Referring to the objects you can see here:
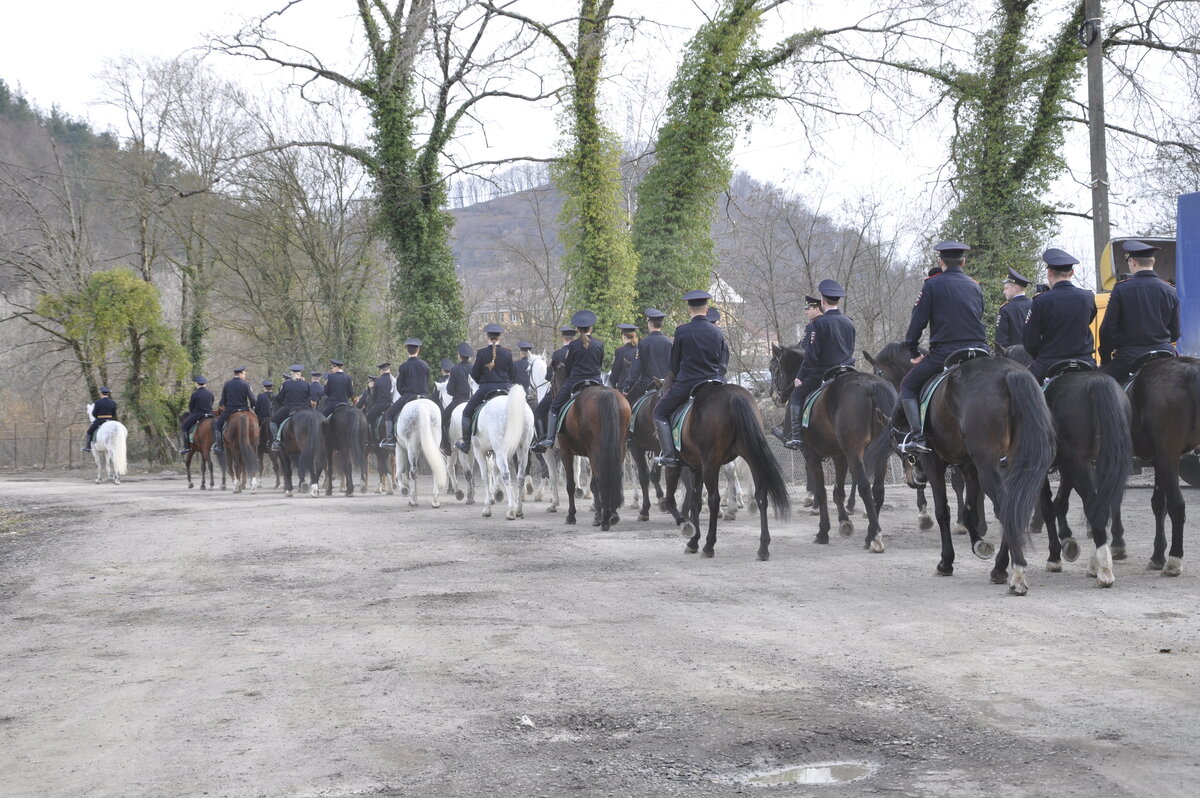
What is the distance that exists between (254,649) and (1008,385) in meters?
5.67

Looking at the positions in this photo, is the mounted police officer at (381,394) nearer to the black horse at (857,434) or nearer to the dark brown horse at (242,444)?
the dark brown horse at (242,444)

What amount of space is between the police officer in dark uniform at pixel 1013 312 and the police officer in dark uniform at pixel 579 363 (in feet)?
16.4

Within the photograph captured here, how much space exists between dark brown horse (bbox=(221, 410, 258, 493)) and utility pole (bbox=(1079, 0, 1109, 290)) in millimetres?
17455

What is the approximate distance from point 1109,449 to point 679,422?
15.0ft

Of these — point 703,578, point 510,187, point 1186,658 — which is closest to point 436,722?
point 1186,658

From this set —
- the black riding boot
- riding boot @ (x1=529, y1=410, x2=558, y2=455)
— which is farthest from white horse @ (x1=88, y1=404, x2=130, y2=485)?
the black riding boot

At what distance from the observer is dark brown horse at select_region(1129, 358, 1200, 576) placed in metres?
9.18

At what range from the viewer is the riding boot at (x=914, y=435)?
31.5 ft

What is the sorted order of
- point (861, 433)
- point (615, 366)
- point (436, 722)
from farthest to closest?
point (615, 366), point (861, 433), point (436, 722)

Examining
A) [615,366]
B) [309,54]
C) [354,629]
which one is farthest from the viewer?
[309,54]

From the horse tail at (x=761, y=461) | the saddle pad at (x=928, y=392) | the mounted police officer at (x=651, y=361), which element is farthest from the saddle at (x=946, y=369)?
the mounted police officer at (x=651, y=361)

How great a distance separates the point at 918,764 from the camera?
4625 mm

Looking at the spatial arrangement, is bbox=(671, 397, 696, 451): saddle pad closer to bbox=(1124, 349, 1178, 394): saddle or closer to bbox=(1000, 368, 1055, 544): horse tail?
bbox=(1000, 368, 1055, 544): horse tail

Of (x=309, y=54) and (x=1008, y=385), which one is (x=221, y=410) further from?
(x=1008, y=385)
